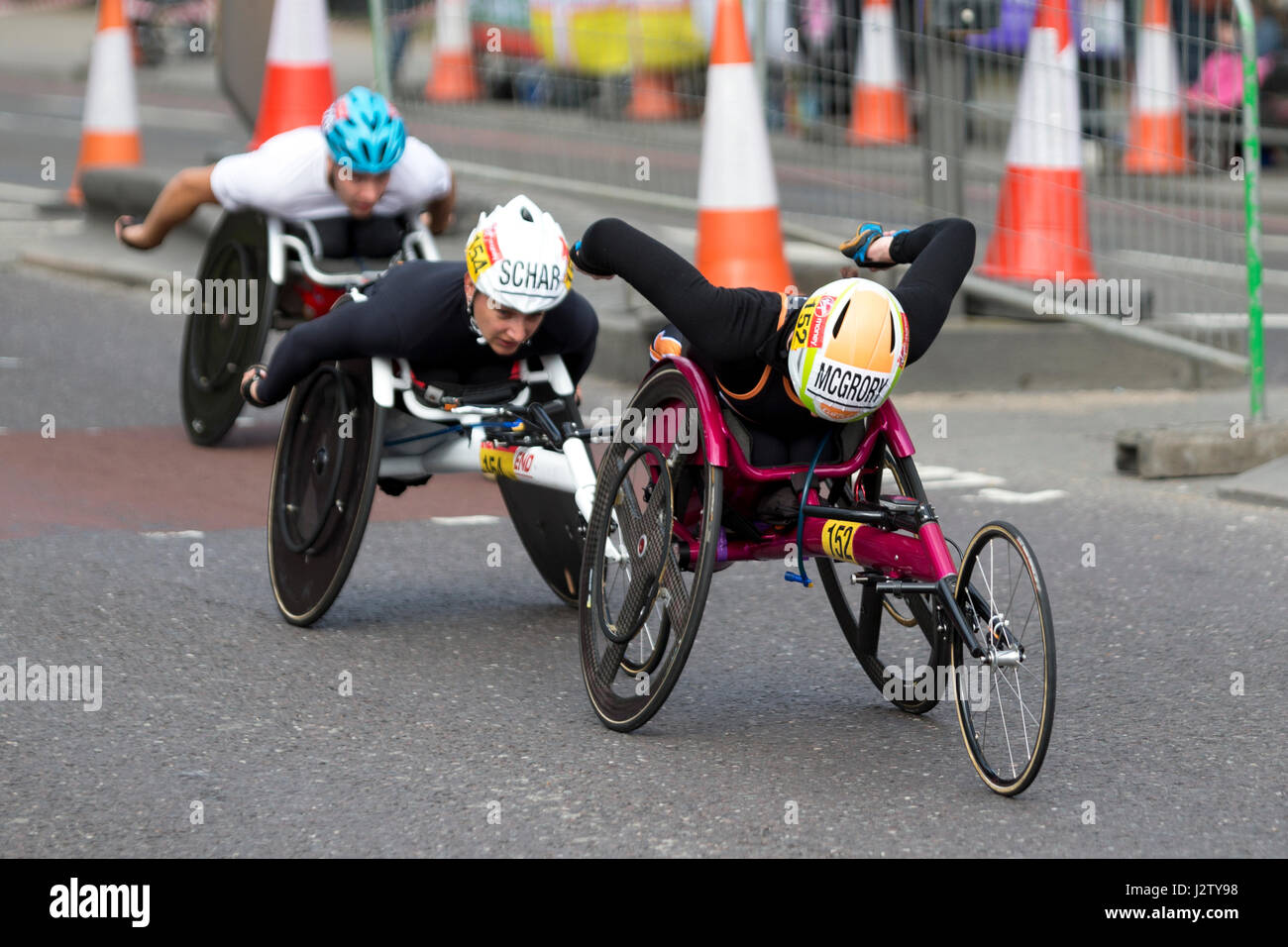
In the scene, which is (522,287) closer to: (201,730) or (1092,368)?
(201,730)

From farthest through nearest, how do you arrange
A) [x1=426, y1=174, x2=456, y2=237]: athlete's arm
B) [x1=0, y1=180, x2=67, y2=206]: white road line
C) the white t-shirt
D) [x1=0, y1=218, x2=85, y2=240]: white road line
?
1. [x1=0, y1=180, x2=67, y2=206]: white road line
2. [x1=0, y1=218, x2=85, y2=240]: white road line
3. [x1=426, y1=174, x2=456, y2=237]: athlete's arm
4. the white t-shirt

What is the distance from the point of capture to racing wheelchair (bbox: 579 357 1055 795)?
15.0 feet

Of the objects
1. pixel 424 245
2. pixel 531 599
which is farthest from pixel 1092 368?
pixel 531 599

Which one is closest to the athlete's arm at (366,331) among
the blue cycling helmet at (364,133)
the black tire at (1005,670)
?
the blue cycling helmet at (364,133)

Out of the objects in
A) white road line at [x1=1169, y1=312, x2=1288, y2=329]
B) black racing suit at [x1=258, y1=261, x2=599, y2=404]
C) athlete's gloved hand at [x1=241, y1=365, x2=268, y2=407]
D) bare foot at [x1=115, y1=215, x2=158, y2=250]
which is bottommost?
white road line at [x1=1169, y1=312, x2=1288, y2=329]

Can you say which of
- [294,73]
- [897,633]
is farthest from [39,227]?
[897,633]

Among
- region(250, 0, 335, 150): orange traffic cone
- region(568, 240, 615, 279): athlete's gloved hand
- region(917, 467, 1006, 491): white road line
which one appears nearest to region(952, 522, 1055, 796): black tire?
region(568, 240, 615, 279): athlete's gloved hand

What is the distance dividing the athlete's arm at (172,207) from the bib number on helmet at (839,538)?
400 centimetres

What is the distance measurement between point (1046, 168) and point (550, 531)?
397cm

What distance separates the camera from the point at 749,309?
480cm

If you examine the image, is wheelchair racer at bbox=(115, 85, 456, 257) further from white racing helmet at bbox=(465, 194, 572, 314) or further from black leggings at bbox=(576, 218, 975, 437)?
black leggings at bbox=(576, 218, 975, 437)

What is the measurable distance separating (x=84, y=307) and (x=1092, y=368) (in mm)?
5568

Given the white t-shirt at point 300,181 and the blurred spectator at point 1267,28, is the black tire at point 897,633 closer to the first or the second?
the white t-shirt at point 300,181

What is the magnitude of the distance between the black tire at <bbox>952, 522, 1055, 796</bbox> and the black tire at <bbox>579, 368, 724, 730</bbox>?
59cm
